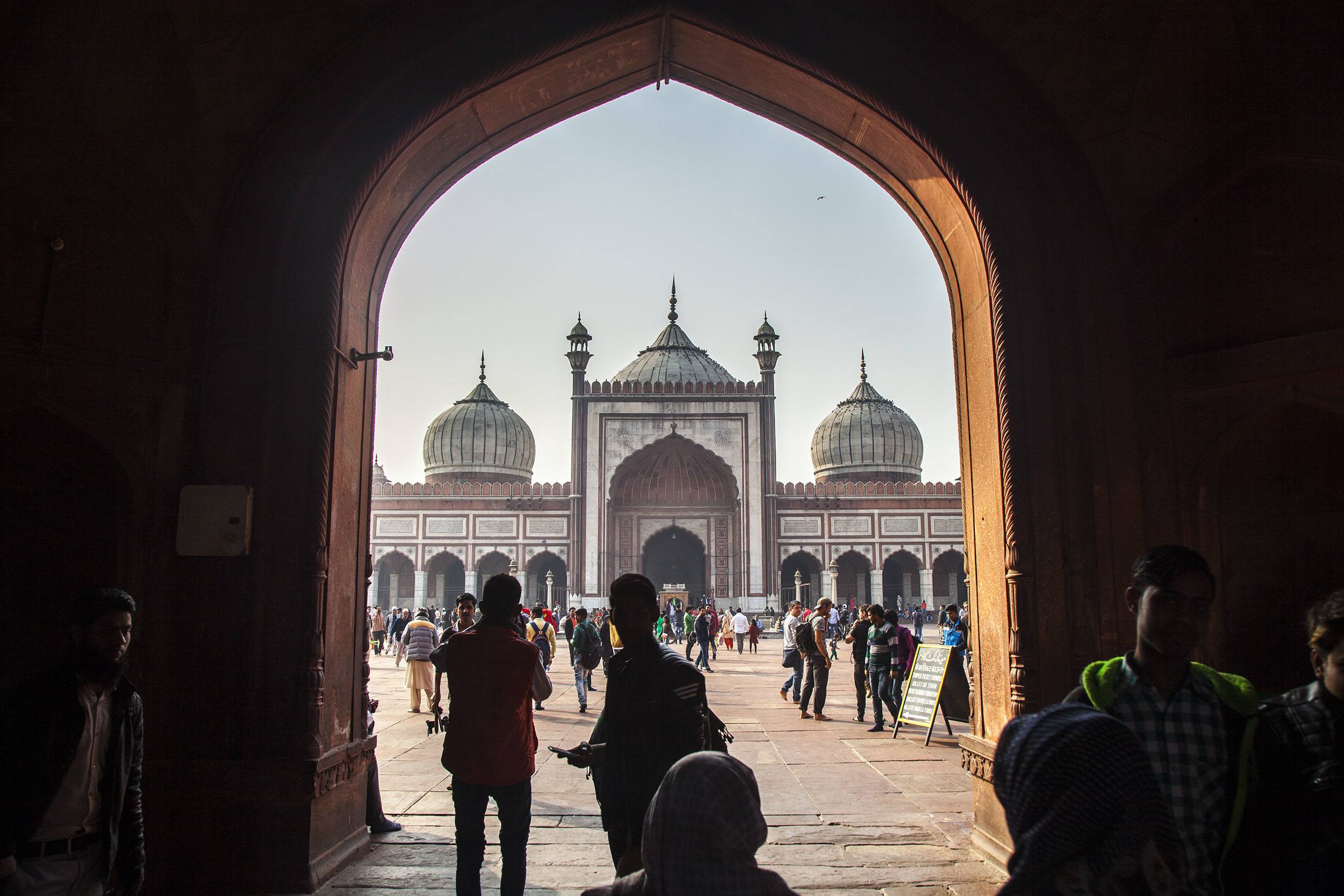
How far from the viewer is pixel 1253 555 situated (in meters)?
3.99

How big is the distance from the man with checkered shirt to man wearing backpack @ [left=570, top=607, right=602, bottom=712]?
25.3 ft

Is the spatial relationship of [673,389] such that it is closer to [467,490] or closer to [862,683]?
[467,490]

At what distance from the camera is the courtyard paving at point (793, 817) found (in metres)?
3.87

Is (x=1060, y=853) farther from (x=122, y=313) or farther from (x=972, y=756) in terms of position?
(x=122, y=313)

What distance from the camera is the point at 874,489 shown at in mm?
31109

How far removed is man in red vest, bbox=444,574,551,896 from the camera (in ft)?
9.79

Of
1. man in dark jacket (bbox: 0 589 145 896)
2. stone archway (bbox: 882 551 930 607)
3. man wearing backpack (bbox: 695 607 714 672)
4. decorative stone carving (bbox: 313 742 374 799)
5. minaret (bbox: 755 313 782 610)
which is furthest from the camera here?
stone archway (bbox: 882 551 930 607)

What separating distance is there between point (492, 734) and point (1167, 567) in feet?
6.61

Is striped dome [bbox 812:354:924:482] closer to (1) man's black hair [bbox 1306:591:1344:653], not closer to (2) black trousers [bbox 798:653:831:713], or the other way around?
(2) black trousers [bbox 798:653:831:713]

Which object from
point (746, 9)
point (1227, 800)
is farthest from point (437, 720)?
point (746, 9)

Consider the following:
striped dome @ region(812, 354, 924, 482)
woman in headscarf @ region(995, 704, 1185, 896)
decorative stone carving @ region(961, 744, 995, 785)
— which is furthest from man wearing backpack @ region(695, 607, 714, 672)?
striped dome @ region(812, 354, 924, 482)

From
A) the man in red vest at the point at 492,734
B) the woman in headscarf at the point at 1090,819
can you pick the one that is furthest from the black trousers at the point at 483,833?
the woman in headscarf at the point at 1090,819

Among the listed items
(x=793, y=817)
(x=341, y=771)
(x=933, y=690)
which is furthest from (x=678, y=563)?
(x=341, y=771)

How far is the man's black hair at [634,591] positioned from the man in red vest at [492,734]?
534mm
